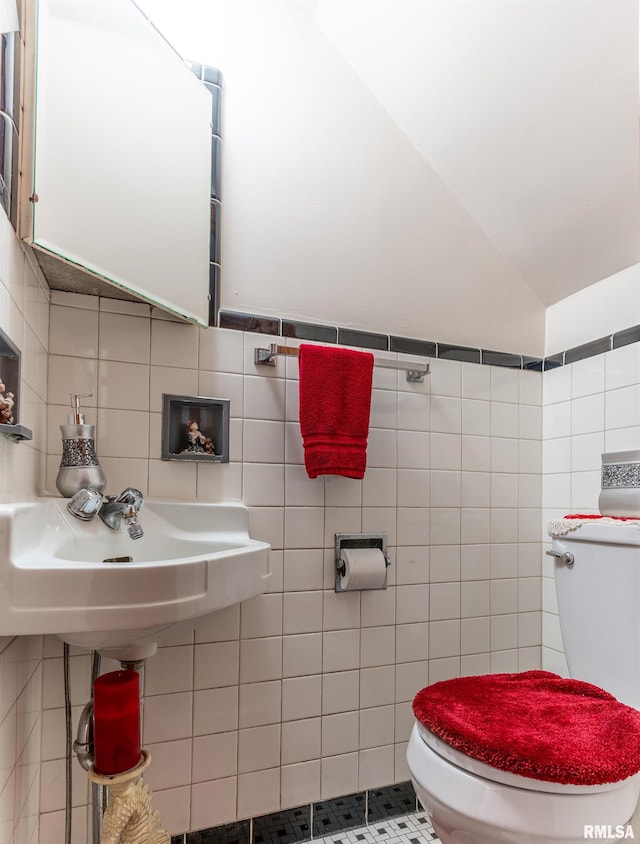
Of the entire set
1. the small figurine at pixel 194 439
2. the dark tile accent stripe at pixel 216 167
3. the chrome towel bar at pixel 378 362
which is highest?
the dark tile accent stripe at pixel 216 167

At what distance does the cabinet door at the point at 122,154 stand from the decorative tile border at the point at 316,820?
4.39 feet

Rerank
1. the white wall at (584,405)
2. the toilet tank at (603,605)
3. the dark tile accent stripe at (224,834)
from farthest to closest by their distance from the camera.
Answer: the white wall at (584,405), the dark tile accent stripe at (224,834), the toilet tank at (603,605)

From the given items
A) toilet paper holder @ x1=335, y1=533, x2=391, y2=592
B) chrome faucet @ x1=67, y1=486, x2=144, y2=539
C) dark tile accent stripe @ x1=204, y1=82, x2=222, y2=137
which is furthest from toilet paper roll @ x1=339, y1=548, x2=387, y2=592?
dark tile accent stripe @ x1=204, y1=82, x2=222, y2=137

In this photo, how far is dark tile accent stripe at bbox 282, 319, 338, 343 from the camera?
1506mm

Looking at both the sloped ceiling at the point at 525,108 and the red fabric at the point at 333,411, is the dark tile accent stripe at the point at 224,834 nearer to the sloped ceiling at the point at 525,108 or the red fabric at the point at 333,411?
the red fabric at the point at 333,411

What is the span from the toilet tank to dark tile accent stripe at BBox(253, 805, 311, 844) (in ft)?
2.74

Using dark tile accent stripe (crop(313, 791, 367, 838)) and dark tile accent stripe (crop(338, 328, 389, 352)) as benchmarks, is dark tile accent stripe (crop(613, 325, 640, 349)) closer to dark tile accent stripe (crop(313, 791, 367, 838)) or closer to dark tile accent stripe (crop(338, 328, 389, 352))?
dark tile accent stripe (crop(338, 328, 389, 352))

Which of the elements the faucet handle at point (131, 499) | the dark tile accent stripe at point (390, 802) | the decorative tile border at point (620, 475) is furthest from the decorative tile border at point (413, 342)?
the dark tile accent stripe at point (390, 802)

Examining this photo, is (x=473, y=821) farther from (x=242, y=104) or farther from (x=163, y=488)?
(x=242, y=104)

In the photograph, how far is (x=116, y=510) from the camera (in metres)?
1.13

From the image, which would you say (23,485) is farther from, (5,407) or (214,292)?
(214,292)

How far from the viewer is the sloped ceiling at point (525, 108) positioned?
1277mm

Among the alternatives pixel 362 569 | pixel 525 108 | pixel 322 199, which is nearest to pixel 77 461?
pixel 362 569

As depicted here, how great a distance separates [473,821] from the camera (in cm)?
91
